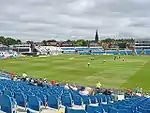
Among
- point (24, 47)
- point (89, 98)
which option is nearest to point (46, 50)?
point (24, 47)

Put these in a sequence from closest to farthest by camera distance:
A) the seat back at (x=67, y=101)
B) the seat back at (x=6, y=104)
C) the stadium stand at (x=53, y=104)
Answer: the seat back at (x=6, y=104) → the stadium stand at (x=53, y=104) → the seat back at (x=67, y=101)

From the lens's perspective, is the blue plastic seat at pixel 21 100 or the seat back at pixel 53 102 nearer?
the blue plastic seat at pixel 21 100

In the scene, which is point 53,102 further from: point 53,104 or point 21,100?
point 21,100

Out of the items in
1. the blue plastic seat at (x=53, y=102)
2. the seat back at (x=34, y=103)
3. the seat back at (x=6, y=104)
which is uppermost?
the seat back at (x=6, y=104)

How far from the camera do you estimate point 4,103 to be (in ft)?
29.5

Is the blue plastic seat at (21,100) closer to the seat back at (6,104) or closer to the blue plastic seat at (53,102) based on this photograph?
the blue plastic seat at (53,102)

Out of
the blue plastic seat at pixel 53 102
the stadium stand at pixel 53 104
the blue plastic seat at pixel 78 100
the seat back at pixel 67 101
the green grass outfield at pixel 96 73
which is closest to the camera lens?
the stadium stand at pixel 53 104

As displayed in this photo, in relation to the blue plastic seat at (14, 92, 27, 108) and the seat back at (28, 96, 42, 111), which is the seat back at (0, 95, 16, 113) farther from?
the blue plastic seat at (14, 92, 27, 108)

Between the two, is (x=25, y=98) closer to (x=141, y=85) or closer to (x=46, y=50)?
(x=141, y=85)

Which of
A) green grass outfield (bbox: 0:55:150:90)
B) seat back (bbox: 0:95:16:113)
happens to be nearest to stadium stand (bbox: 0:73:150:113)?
seat back (bbox: 0:95:16:113)

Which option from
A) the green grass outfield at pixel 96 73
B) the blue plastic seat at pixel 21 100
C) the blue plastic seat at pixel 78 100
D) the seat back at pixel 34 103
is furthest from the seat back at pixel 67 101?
the green grass outfield at pixel 96 73

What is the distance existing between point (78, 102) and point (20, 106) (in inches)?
118

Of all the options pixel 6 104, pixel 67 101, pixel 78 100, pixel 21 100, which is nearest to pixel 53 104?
pixel 67 101

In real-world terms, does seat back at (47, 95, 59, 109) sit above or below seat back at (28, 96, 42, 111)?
below
